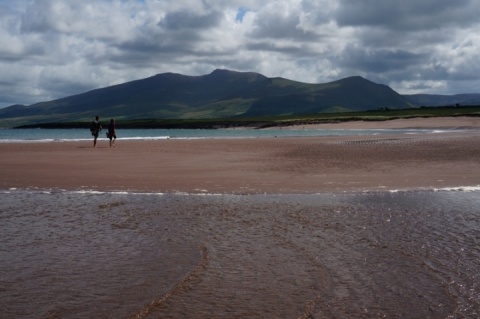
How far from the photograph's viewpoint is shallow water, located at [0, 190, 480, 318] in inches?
255

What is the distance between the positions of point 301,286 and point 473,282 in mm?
2446

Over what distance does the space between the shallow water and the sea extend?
0.06 feet

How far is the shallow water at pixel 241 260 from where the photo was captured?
647cm

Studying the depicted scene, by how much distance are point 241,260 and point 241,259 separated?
0.21 feet

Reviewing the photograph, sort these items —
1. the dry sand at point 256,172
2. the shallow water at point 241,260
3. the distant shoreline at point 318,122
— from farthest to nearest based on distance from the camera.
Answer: the distant shoreline at point 318,122 → the dry sand at point 256,172 → the shallow water at point 241,260

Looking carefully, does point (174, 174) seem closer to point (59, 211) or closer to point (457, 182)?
point (59, 211)

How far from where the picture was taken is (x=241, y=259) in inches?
337

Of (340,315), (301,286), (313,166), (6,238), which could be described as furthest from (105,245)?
(313,166)

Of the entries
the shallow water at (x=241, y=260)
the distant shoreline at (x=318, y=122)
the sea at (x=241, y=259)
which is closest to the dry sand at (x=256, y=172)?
the sea at (x=241, y=259)

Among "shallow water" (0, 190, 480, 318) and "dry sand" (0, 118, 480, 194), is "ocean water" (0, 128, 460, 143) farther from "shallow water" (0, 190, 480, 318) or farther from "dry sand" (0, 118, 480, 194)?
"shallow water" (0, 190, 480, 318)


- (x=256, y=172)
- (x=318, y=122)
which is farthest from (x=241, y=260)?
(x=318, y=122)

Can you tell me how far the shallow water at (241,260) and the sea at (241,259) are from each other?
0.02 meters

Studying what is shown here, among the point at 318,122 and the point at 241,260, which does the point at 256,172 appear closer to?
the point at 241,260

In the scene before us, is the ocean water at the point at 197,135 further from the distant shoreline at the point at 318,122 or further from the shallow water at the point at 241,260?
the shallow water at the point at 241,260
